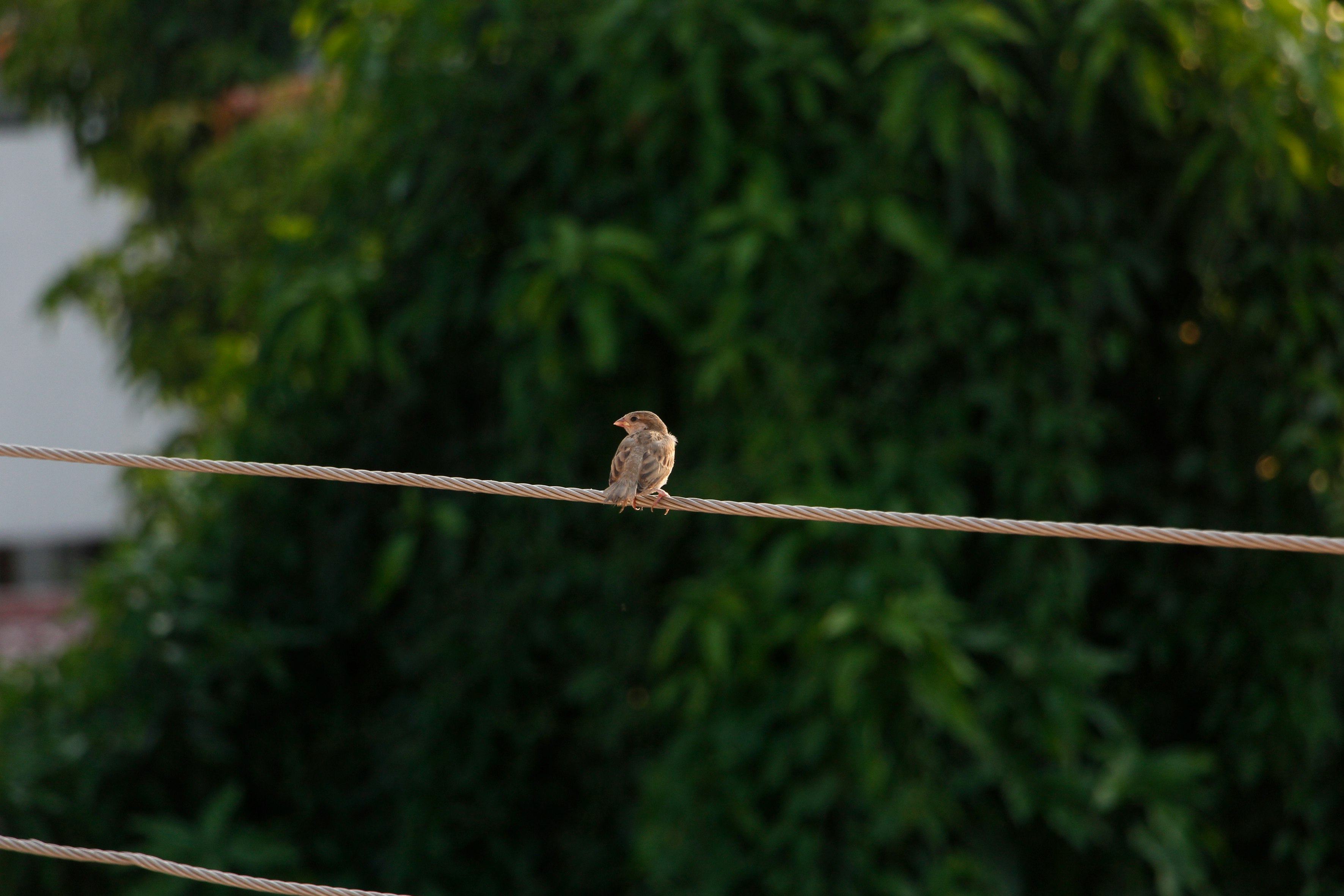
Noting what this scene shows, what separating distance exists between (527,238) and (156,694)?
2149 mm

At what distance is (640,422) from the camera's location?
12.9 feet

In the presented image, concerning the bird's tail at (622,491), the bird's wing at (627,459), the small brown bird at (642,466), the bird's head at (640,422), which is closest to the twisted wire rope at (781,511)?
the bird's tail at (622,491)

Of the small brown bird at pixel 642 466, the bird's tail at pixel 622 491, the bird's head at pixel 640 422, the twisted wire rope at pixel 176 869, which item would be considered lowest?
the twisted wire rope at pixel 176 869

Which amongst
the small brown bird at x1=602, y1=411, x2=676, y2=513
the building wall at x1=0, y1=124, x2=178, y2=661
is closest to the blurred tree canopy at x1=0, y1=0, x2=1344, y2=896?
the small brown bird at x1=602, y1=411, x2=676, y2=513

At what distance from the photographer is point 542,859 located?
5.27 m

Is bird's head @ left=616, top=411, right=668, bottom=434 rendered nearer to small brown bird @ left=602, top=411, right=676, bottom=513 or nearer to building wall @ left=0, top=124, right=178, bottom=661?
small brown bird @ left=602, top=411, right=676, bottom=513

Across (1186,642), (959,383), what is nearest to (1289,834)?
(1186,642)

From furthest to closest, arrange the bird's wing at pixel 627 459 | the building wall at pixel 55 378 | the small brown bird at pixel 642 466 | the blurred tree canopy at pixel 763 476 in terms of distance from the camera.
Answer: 1. the building wall at pixel 55 378
2. the blurred tree canopy at pixel 763 476
3. the bird's wing at pixel 627 459
4. the small brown bird at pixel 642 466

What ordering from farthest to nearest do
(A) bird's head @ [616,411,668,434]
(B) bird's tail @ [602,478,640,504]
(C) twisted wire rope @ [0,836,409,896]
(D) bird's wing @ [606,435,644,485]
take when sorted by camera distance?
(A) bird's head @ [616,411,668,434], (D) bird's wing @ [606,435,644,485], (B) bird's tail @ [602,478,640,504], (C) twisted wire rope @ [0,836,409,896]

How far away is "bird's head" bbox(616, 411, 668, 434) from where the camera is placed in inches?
154

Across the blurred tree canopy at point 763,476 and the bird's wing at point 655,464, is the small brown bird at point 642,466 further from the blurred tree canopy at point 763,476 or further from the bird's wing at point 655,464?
the blurred tree canopy at point 763,476

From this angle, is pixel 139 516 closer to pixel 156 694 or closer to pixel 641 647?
pixel 156 694

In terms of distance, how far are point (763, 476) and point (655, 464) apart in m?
0.94

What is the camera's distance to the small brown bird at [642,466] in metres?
3.38
